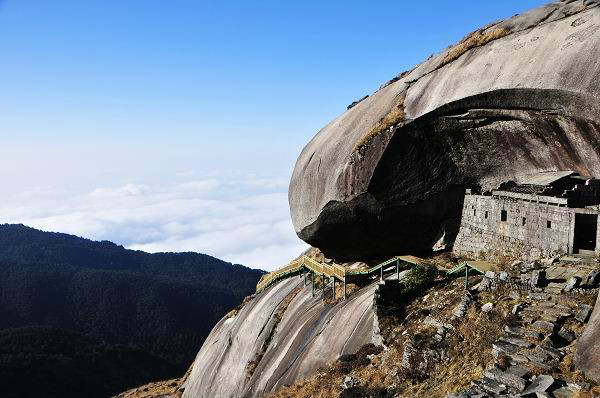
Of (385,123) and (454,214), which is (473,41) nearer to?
(385,123)

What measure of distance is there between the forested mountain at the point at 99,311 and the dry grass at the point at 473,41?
76.3 metres

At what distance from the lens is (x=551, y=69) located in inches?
766

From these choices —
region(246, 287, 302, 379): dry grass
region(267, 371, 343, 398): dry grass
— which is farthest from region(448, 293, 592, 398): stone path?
region(246, 287, 302, 379): dry grass

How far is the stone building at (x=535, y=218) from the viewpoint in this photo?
18562 mm

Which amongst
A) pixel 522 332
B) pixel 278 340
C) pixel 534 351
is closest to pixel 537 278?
pixel 522 332

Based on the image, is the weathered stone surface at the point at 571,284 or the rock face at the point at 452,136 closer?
the weathered stone surface at the point at 571,284

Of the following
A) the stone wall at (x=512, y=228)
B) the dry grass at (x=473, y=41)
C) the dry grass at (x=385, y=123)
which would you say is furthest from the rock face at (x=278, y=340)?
the dry grass at (x=473, y=41)

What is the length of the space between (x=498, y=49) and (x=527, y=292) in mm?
12122

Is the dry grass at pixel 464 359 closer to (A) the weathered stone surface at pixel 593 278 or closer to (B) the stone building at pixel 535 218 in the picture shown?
(A) the weathered stone surface at pixel 593 278

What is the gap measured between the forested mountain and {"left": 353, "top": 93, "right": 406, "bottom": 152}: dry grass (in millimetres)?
71145

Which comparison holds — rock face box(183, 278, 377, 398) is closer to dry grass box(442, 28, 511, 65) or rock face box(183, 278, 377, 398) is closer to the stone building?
the stone building

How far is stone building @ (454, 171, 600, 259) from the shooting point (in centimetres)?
1856

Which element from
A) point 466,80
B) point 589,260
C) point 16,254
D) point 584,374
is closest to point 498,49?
point 466,80

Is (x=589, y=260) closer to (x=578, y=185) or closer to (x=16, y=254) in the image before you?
(x=578, y=185)
